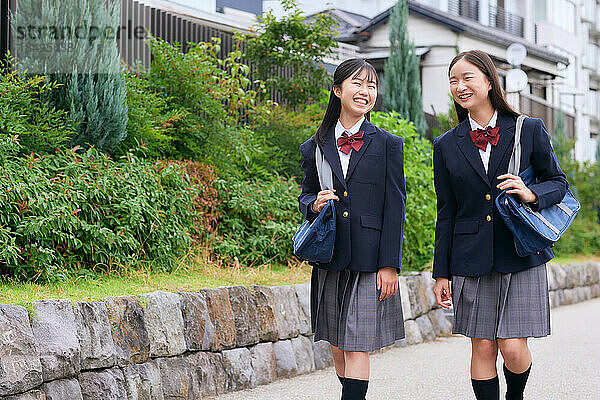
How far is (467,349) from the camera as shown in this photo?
7812mm

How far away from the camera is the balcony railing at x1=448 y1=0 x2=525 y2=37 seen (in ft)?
83.3

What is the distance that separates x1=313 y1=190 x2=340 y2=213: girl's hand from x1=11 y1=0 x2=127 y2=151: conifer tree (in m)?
3.76

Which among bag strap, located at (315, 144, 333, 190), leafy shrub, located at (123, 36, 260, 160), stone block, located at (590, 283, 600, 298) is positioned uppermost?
leafy shrub, located at (123, 36, 260, 160)

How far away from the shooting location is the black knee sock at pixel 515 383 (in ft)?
12.4

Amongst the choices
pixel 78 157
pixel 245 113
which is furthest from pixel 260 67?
pixel 78 157

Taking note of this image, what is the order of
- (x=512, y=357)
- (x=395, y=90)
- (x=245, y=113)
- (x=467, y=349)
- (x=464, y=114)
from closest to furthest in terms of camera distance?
(x=512, y=357) < (x=464, y=114) < (x=467, y=349) < (x=245, y=113) < (x=395, y=90)

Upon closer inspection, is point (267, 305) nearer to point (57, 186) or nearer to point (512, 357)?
point (57, 186)

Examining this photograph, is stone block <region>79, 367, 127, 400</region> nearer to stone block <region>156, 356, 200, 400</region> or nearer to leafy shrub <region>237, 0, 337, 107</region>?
stone block <region>156, 356, 200, 400</region>

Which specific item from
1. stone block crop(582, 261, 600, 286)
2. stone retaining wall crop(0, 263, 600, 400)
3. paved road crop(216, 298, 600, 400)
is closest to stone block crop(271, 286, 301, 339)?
stone retaining wall crop(0, 263, 600, 400)

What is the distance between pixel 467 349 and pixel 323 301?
13.6ft

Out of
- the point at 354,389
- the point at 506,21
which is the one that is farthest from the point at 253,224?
the point at 506,21

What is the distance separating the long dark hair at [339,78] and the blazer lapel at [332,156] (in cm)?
4

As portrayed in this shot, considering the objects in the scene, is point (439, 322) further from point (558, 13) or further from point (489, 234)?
point (558, 13)

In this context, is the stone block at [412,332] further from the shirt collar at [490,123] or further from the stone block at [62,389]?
the stone block at [62,389]
